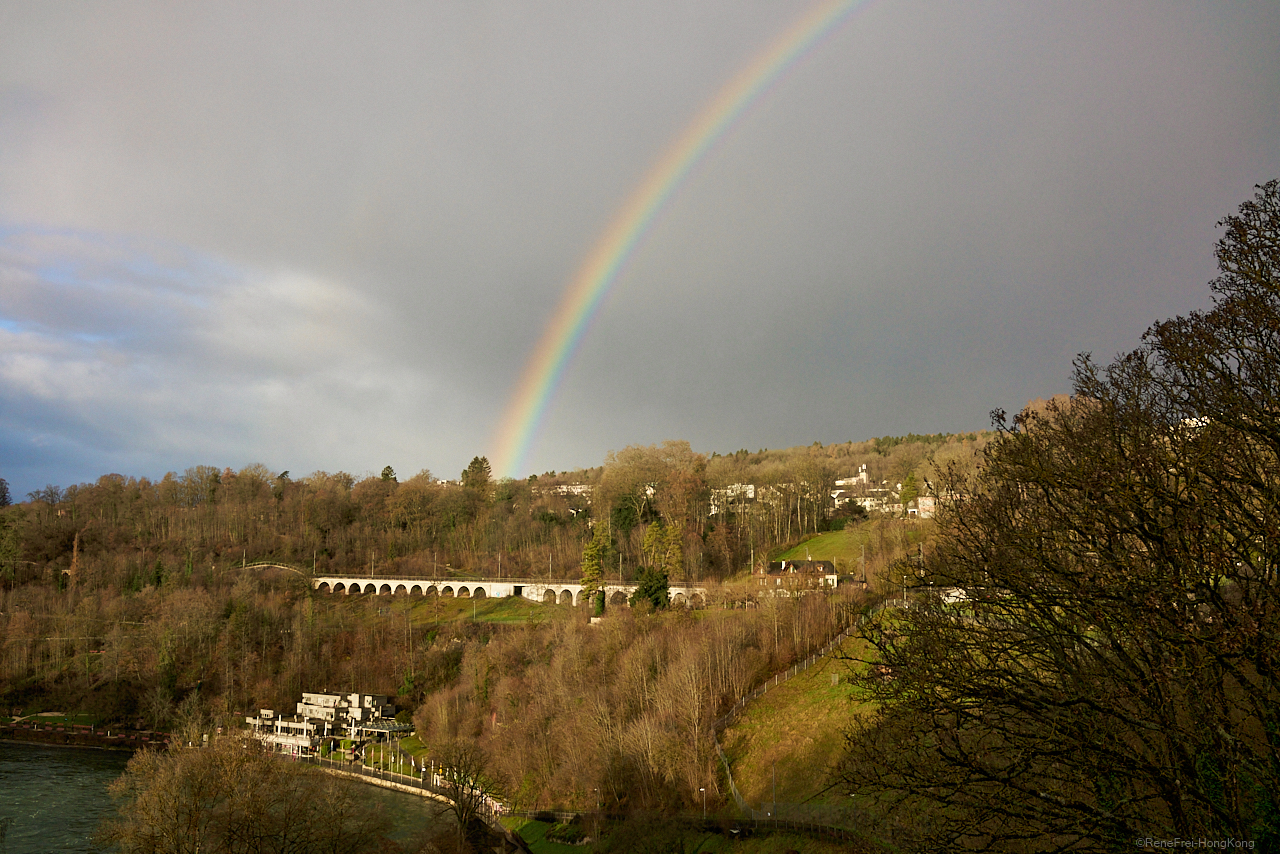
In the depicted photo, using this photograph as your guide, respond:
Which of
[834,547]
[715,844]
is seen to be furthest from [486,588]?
[715,844]

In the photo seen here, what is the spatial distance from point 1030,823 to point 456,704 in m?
54.9

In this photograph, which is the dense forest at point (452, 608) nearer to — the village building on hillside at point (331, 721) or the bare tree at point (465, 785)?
the bare tree at point (465, 785)

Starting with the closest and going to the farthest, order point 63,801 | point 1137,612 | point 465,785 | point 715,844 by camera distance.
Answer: point 1137,612, point 715,844, point 465,785, point 63,801

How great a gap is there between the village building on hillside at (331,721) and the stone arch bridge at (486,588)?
1963 cm

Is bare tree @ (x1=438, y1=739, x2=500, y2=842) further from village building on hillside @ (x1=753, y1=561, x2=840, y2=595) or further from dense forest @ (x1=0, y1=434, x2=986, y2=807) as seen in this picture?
village building on hillside @ (x1=753, y1=561, x2=840, y2=595)

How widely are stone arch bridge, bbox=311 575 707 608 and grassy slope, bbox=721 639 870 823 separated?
915 inches

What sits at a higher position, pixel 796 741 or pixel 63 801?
pixel 796 741

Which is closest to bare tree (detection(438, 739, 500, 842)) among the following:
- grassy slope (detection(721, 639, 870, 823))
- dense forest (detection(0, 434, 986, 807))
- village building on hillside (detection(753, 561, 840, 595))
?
dense forest (detection(0, 434, 986, 807))

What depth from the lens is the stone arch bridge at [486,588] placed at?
2813 inches

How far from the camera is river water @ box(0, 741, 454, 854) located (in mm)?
37969

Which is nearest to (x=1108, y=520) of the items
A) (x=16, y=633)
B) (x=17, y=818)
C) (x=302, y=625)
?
(x=17, y=818)

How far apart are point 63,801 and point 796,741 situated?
42.2 m

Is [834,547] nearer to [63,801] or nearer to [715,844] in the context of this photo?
[715,844]

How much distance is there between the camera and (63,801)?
147ft
